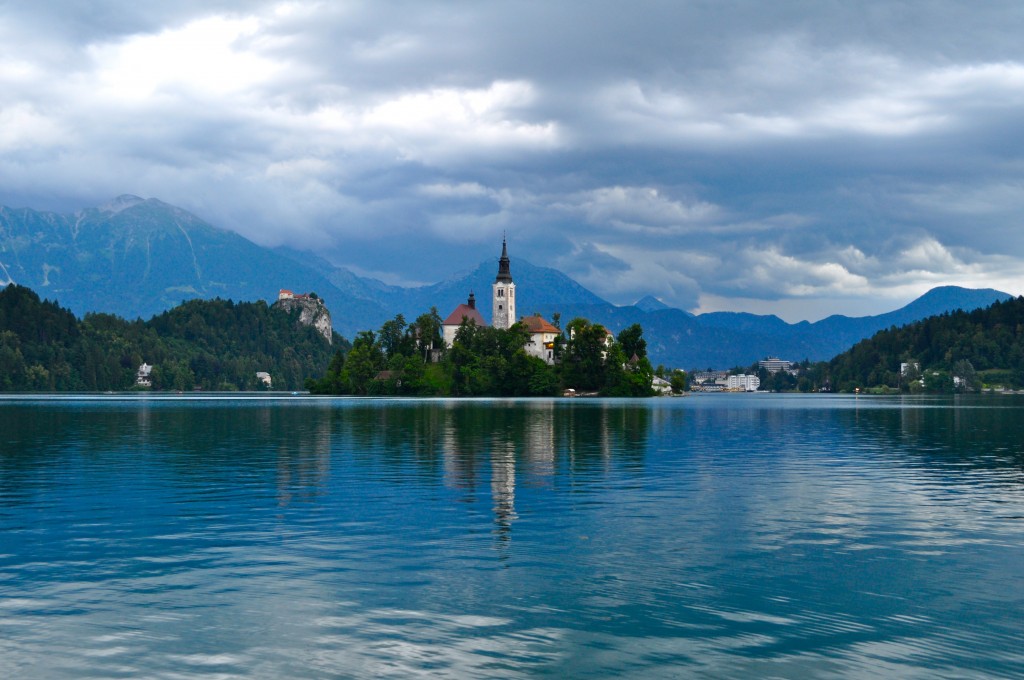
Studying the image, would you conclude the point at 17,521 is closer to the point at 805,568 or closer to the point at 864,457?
the point at 805,568

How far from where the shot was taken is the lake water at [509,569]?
17.3 m

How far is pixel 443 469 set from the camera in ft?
164

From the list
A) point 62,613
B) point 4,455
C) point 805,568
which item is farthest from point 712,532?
point 4,455

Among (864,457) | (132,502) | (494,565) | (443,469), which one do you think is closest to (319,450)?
(443,469)

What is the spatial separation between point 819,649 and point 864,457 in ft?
146

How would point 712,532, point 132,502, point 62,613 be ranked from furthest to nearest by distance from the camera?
point 132,502
point 712,532
point 62,613

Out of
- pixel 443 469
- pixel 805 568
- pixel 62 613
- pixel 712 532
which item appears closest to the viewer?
pixel 62 613

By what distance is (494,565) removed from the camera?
81.9 ft

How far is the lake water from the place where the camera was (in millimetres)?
17328

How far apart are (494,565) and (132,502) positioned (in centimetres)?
1925

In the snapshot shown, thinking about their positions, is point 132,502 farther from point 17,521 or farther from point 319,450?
point 319,450

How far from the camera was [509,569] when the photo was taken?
24469 mm

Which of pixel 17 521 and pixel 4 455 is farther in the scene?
pixel 4 455

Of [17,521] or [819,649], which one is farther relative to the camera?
[17,521]
